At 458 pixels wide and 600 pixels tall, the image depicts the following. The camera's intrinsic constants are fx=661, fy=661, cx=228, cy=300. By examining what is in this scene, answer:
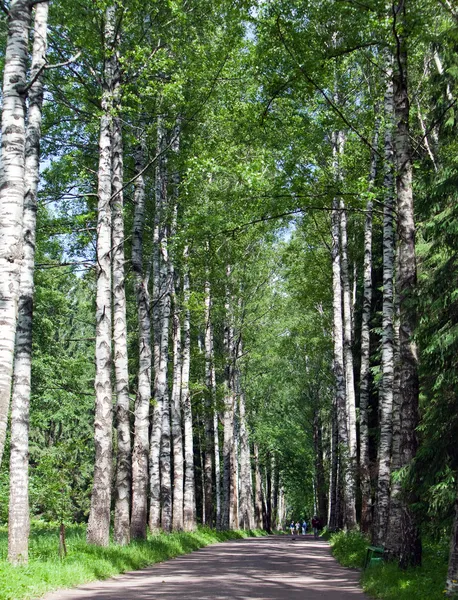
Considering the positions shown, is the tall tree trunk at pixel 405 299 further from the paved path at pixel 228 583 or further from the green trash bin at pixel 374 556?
the green trash bin at pixel 374 556

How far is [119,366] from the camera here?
1623cm

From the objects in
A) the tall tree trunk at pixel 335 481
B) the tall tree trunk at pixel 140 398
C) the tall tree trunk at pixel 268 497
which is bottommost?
the tall tree trunk at pixel 268 497

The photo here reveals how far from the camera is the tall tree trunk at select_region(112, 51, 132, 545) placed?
15.4 metres

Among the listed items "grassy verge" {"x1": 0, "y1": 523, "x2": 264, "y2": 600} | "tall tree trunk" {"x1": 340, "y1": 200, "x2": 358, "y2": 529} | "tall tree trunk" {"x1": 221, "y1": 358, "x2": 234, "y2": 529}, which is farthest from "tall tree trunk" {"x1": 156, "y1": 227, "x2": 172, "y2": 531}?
"tall tree trunk" {"x1": 221, "y1": 358, "x2": 234, "y2": 529}

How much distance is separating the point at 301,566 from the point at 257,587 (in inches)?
207

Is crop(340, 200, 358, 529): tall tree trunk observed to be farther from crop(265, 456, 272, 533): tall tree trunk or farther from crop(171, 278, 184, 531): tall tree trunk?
crop(265, 456, 272, 533): tall tree trunk

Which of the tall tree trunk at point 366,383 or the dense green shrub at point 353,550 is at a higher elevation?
the tall tree trunk at point 366,383

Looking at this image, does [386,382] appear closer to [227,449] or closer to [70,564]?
[70,564]

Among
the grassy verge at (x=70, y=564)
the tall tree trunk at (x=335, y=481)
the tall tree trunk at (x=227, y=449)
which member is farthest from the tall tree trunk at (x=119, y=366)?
the tall tree trunk at (x=335, y=481)

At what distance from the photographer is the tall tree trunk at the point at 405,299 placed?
11.1 meters

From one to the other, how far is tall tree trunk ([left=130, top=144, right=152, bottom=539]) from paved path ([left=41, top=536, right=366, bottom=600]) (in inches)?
59.2

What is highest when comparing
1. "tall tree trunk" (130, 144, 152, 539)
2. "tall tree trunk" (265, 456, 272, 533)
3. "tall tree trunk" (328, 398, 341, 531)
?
"tall tree trunk" (130, 144, 152, 539)

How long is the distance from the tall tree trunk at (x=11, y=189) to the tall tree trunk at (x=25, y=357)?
2.29 metres

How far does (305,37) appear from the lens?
12336 mm
